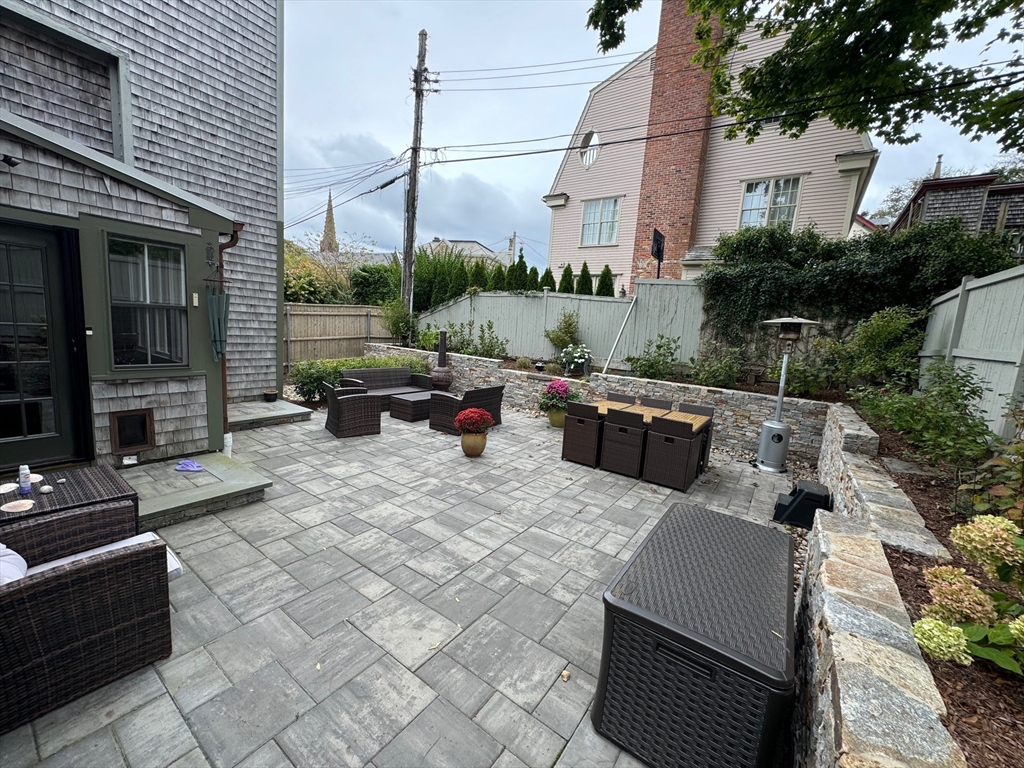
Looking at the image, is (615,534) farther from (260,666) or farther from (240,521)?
(240,521)

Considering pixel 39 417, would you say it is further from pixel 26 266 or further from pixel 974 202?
pixel 974 202

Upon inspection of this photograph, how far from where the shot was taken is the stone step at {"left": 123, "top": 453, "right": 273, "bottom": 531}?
128 inches

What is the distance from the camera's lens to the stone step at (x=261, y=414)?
5.93 metres

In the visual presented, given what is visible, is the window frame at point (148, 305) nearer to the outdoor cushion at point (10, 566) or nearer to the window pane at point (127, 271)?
the window pane at point (127, 271)

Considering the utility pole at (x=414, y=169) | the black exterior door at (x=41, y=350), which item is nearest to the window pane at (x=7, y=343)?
the black exterior door at (x=41, y=350)

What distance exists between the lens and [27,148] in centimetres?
313

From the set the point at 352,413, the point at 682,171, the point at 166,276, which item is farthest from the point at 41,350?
the point at 682,171

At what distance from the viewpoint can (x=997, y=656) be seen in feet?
4.05

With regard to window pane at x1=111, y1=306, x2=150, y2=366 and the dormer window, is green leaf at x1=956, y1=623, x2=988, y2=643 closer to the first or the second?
window pane at x1=111, y1=306, x2=150, y2=366

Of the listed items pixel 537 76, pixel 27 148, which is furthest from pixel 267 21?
pixel 537 76

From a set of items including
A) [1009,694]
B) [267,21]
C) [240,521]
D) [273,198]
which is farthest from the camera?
[273,198]

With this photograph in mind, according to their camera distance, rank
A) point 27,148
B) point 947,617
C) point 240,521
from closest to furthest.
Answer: point 947,617 → point 27,148 → point 240,521

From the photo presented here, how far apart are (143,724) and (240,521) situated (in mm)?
1821

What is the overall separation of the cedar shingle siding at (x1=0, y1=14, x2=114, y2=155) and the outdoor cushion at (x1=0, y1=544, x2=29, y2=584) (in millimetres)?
5494
